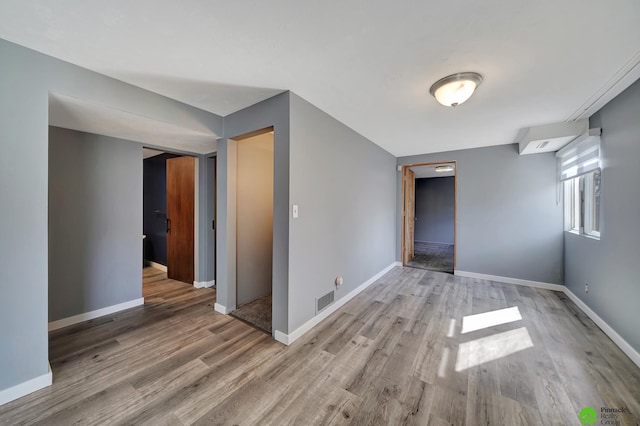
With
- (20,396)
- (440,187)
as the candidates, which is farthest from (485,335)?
(440,187)

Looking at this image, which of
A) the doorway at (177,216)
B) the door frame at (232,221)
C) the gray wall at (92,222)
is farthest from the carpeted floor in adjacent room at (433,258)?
the gray wall at (92,222)

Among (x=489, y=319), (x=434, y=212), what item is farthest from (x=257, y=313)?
(x=434, y=212)

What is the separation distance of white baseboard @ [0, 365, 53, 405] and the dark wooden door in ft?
7.30

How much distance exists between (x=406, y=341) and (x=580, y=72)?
9.06 feet

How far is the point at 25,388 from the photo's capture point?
1630mm

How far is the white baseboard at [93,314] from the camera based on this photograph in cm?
254

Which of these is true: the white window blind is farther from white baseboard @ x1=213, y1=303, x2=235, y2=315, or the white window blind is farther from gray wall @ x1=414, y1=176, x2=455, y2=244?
gray wall @ x1=414, y1=176, x2=455, y2=244

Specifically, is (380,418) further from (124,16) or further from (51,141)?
(51,141)

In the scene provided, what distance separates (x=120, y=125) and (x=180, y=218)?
6.18ft

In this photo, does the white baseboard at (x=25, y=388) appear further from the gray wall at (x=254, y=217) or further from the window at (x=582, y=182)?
the window at (x=582, y=182)

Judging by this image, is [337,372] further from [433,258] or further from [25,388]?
[433,258]

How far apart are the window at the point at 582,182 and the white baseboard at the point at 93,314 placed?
18.8 ft

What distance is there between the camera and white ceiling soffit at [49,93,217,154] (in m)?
2.02

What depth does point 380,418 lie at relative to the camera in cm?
147
